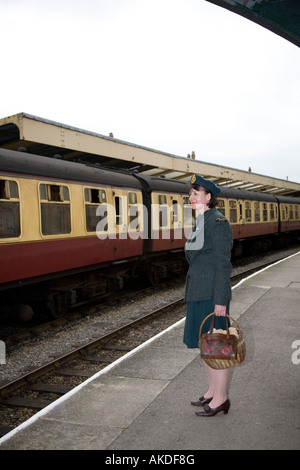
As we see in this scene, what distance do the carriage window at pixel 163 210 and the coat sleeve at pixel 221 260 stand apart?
8657 millimetres

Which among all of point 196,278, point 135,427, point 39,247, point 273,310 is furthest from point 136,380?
point 273,310

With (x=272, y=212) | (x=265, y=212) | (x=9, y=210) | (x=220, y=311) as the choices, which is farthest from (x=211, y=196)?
(x=272, y=212)

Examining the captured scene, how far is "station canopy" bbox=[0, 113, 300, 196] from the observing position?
10609mm

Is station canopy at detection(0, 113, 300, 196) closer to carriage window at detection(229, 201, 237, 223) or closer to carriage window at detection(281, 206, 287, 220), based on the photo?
carriage window at detection(229, 201, 237, 223)

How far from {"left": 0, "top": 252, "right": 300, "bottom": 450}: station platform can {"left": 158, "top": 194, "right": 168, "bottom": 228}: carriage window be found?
6318 mm

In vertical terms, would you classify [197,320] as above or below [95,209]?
below

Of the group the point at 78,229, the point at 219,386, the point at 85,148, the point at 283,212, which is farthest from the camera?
the point at 283,212

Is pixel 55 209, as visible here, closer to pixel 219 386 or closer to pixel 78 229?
pixel 78 229

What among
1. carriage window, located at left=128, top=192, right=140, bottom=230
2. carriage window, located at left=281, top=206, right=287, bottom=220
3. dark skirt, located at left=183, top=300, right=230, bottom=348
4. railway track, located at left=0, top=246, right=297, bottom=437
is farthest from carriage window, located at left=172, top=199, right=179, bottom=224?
carriage window, located at left=281, top=206, right=287, bottom=220

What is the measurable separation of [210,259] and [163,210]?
28.8 feet

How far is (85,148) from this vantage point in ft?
41.4

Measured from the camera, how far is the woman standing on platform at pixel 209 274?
3.76 meters
